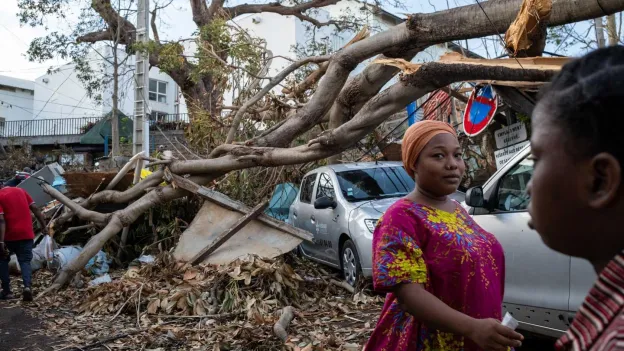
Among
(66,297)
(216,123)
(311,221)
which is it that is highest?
(216,123)

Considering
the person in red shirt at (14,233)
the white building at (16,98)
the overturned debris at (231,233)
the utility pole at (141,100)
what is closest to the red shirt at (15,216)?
the person in red shirt at (14,233)

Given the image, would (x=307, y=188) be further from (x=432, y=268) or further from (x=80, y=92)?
(x=80, y=92)

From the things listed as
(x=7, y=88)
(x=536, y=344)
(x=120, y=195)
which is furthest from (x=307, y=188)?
(x=7, y=88)

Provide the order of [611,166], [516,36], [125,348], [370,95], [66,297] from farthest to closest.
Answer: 1. [66,297]
2. [370,95]
3. [125,348]
4. [516,36]
5. [611,166]

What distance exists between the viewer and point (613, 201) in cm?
86

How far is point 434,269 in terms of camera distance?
2.01m

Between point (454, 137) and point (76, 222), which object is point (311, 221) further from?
point (454, 137)

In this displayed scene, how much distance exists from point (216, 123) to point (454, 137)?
30.7 ft

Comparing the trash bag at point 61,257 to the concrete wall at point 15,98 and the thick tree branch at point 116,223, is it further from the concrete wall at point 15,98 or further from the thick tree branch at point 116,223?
the concrete wall at point 15,98

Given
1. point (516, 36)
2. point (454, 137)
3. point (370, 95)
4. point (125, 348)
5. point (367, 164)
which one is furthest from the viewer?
point (367, 164)

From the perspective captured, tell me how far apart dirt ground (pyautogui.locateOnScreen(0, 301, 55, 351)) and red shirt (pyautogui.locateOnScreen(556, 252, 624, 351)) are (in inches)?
244

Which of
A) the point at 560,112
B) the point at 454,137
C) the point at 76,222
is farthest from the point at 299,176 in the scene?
the point at 560,112

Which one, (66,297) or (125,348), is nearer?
(125,348)

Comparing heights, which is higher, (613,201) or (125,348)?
(613,201)
